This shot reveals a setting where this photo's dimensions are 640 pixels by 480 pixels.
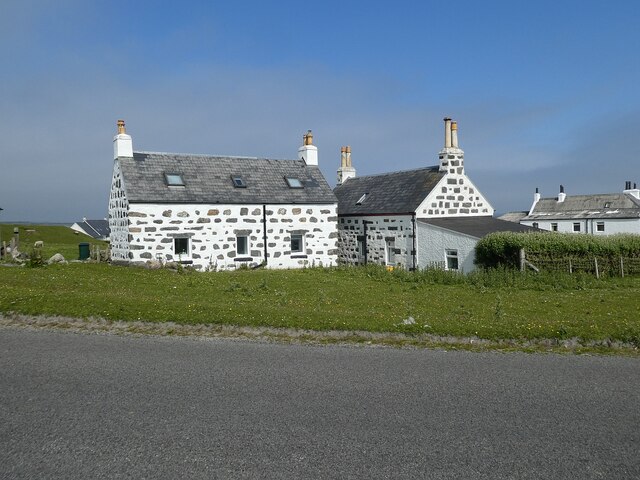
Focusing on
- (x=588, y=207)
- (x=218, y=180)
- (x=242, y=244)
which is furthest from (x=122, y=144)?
(x=588, y=207)

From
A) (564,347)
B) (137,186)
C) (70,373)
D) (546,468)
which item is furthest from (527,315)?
(137,186)

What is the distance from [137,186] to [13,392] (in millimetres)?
21833

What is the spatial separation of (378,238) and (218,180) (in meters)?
Result: 9.21

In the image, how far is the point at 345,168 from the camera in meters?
42.4

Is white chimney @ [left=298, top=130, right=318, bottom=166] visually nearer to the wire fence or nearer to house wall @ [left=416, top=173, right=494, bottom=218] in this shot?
house wall @ [left=416, top=173, right=494, bottom=218]

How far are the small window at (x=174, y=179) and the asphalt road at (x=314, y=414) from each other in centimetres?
1990

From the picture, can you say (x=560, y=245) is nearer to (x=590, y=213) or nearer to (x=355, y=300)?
(x=355, y=300)

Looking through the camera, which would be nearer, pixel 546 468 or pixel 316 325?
pixel 546 468

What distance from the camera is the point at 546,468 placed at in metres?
5.72

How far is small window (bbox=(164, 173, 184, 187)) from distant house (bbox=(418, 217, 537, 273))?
40.1ft

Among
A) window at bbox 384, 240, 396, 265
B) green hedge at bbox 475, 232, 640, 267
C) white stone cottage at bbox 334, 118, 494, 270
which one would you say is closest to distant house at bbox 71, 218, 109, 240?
white stone cottage at bbox 334, 118, 494, 270

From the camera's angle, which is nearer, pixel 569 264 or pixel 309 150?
pixel 569 264

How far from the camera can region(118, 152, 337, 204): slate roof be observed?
1150 inches

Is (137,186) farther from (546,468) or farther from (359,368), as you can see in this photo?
(546,468)
